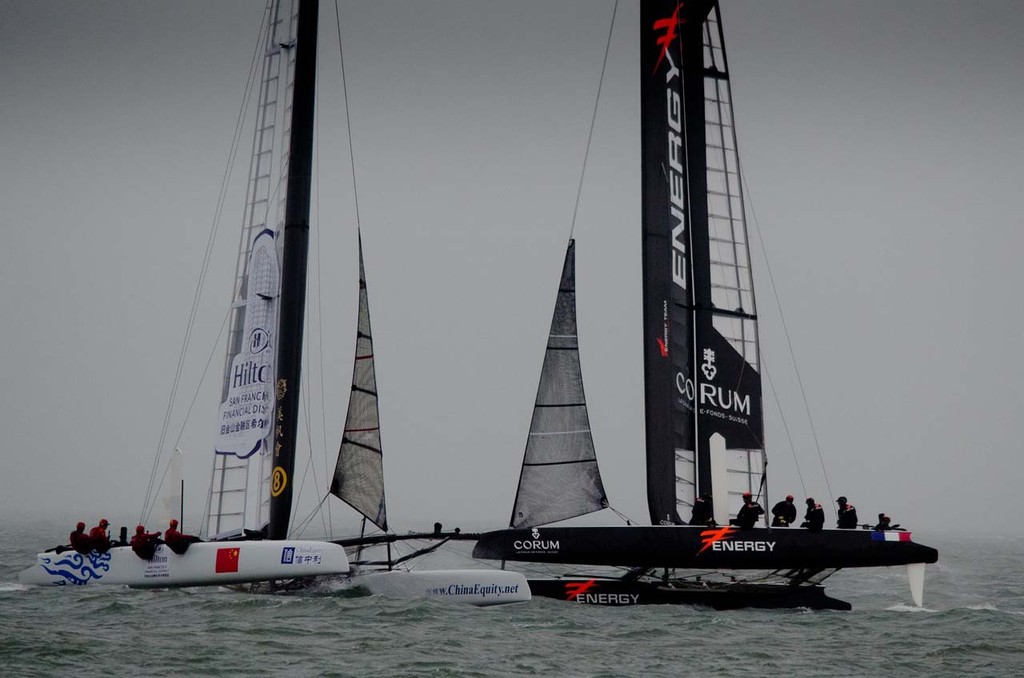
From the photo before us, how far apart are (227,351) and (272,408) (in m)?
1.59

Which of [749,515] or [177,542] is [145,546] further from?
[749,515]

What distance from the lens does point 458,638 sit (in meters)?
15.2

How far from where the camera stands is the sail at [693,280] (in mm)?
20062

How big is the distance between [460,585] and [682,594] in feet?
10.2

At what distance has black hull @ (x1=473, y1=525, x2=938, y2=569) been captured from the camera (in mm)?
17547

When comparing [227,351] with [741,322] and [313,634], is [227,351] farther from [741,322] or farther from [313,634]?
[741,322]

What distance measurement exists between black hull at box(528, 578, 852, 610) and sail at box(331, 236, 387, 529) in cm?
267

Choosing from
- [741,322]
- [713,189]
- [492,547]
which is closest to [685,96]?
[713,189]

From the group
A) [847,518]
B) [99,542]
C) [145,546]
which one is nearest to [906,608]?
[847,518]

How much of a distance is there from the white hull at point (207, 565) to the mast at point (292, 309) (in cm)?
178

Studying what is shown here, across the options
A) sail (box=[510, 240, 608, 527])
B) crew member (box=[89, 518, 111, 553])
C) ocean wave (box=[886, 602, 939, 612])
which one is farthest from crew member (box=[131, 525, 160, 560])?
ocean wave (box=[886, 602, 939, 612])

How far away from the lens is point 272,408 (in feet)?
65.3

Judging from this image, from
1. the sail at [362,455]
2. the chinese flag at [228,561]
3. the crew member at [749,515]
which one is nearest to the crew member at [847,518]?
the crew member at [749,515]

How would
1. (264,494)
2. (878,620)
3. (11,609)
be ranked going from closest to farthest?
(11,609) < (878,620) < (264,494)
